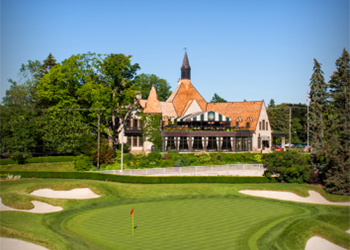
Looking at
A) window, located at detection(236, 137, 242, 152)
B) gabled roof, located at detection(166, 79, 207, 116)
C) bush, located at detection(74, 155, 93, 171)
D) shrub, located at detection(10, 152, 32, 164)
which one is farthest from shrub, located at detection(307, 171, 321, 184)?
shrub, located at detection(10, 152, 32, 164)

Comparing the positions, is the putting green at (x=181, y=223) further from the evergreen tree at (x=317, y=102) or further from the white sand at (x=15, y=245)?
the evergreen tree at (x=317, y=102)

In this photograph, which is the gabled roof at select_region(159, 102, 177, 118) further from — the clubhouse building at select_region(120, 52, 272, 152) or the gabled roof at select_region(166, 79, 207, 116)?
the gabled roof at select_region(166, 79, 207, 116)

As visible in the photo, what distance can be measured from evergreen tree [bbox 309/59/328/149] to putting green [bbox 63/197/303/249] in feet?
79.5

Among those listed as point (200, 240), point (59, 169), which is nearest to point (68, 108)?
point (59, 169)

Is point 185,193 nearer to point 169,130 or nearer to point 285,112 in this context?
point 169,130

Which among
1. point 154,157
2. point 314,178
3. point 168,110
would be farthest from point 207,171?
point 168,110

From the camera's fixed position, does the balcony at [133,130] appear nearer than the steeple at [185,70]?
Yes

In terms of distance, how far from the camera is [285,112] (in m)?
104

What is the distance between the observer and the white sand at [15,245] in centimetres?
2417

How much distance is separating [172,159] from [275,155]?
50.3 ft

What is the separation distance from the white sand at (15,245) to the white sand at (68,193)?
1578cm

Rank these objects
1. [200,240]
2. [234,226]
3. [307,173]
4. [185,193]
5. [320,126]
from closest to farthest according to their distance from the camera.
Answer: [200,240], [234,226], [185,193], [307,173], [320,126]

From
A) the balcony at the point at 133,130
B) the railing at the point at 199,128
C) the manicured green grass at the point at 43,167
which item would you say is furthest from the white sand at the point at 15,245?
the balcony at the point at 133,130

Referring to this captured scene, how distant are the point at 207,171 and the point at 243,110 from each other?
76.5ft
